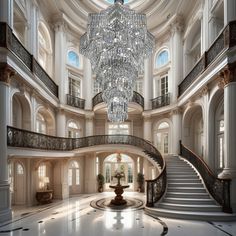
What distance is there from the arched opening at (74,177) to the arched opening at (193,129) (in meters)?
7.38

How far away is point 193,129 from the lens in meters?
14.2

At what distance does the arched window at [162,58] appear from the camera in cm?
1706

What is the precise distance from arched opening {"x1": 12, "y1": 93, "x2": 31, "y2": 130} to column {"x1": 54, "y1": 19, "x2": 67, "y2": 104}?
4.07m

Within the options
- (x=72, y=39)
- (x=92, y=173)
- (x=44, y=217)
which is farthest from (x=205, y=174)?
(x=72, y=39)

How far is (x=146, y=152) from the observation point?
1424cm

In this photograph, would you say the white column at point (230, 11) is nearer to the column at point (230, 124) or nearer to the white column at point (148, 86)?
the column at point (230, 124)

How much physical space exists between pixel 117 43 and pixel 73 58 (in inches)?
376

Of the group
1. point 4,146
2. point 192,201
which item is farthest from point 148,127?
point 4,146

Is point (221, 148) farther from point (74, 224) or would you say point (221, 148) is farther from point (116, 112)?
point (74, 224)

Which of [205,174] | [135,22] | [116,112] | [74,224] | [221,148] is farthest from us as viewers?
[116,112]

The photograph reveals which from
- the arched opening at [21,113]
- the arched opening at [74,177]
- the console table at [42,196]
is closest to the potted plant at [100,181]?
the arched opening at [74,177]

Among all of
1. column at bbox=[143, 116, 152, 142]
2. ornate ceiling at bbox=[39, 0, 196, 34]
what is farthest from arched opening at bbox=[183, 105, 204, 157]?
ornate ceiling at bbox=[39, 0, 196, 34]

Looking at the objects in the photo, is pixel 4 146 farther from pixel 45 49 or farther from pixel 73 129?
pixel 45 49

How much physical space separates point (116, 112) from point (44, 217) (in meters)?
5.70
